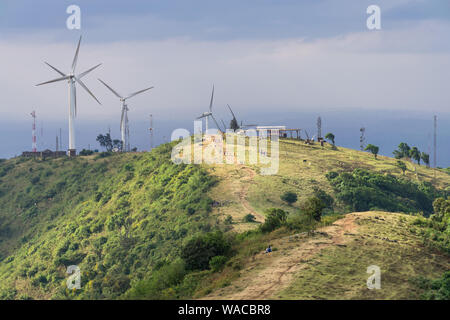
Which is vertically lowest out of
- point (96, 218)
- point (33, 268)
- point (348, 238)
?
point (33, 268)

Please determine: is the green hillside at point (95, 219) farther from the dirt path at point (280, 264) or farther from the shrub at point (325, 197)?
the dirt path at point (280, 264)

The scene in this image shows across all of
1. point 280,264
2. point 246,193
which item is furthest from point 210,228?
point 280,264

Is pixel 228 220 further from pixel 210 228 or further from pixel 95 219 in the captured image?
pixel 95 219

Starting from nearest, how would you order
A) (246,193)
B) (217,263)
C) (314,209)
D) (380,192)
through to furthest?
(217,263) < (314,209) < (246,193) < (380,192)

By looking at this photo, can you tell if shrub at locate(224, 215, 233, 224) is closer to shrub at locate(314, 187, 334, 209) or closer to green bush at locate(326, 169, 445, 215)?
shrub at locate(314, 187, 334, 209)

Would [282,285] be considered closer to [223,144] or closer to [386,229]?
[386,229]
